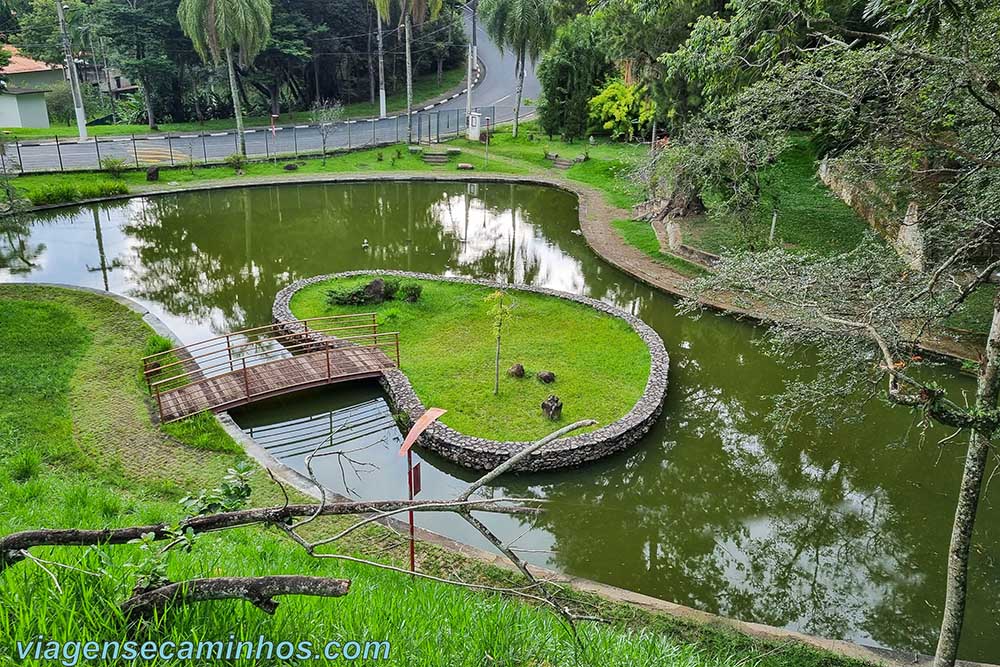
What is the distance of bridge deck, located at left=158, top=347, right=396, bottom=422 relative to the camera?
10781mm

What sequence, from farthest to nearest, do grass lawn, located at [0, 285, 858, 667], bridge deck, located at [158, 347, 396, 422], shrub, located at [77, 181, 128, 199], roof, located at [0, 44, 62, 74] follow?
1. roof, located at [0, 44, 62, 74]
2. shrub, located at [77, 181, 128, 199]
3. bridge deck, located at [158, 347, 396, 422]
4. grass lawn, located at [0, 285, 858, 667]

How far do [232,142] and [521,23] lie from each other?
13.5 m

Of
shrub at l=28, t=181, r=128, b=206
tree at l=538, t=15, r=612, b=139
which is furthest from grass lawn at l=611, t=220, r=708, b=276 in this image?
shrub at l=28, t=181, r=128, b=206

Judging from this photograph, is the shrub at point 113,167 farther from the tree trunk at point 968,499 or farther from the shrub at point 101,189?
the tree trunk at point 968,499

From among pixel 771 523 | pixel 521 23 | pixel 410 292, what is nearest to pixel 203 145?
pixel 521 23

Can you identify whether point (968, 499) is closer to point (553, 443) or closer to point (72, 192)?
point (553, 443)

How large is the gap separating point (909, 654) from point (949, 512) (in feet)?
10.3

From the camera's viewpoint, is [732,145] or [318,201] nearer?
[732,145]

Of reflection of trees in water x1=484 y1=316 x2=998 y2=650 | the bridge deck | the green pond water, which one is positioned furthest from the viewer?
the bridge deck

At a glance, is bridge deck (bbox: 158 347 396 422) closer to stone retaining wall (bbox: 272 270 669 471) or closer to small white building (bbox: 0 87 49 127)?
stone retaining wall (bbox: 272 270 669 471)

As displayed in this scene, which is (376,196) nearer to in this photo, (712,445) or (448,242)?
(448,242)

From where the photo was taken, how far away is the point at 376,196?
24.9 m

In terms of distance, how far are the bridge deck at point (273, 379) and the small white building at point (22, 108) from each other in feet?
102

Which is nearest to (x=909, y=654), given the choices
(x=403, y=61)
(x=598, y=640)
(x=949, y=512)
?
(x=949, y=512)
